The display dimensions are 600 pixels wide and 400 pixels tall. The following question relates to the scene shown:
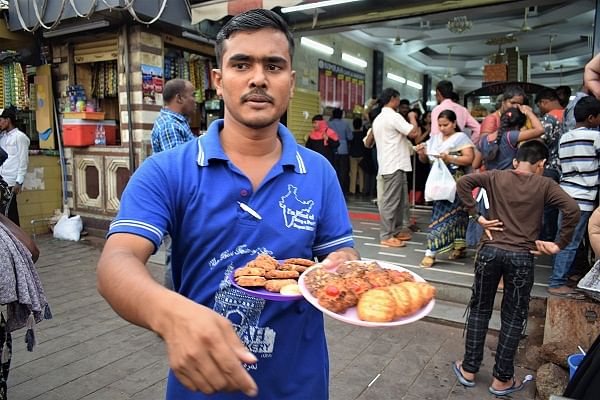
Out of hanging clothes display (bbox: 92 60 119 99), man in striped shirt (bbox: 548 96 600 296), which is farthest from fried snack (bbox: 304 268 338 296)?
hanging clothes display (bbox: 92 60 119 99)

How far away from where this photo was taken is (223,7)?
6125mm

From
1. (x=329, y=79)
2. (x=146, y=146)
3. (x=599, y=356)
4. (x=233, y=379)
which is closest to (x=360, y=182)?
(x=329, y=79)

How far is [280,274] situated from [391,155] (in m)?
5.06

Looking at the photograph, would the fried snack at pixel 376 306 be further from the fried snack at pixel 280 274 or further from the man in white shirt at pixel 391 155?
the man in white shirt at pixel 391 155

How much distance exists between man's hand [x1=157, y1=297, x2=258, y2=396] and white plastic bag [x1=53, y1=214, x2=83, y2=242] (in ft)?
25.5

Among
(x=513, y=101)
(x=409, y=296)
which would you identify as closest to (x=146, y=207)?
(x=409, y=296)

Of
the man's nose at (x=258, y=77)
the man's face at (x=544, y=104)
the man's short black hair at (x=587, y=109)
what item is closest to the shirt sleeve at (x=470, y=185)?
the man's short black hair at (x=587, y=109)

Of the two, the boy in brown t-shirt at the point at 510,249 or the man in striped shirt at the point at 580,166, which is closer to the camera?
the boy in brown t-shirt at the point at 510,249

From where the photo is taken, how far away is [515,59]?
10.8 m

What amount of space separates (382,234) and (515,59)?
23.2 feet

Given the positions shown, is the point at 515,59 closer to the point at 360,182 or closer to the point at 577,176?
the point at 360,182

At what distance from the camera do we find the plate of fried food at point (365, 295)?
120 centimetres

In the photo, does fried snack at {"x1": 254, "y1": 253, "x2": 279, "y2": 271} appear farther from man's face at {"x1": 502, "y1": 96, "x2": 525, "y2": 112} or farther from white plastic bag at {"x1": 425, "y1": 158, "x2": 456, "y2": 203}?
man's face at {"x1": 502, "y1": 96, "x2": 525, "y2": 112}

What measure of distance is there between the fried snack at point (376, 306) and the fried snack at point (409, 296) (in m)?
0.02
